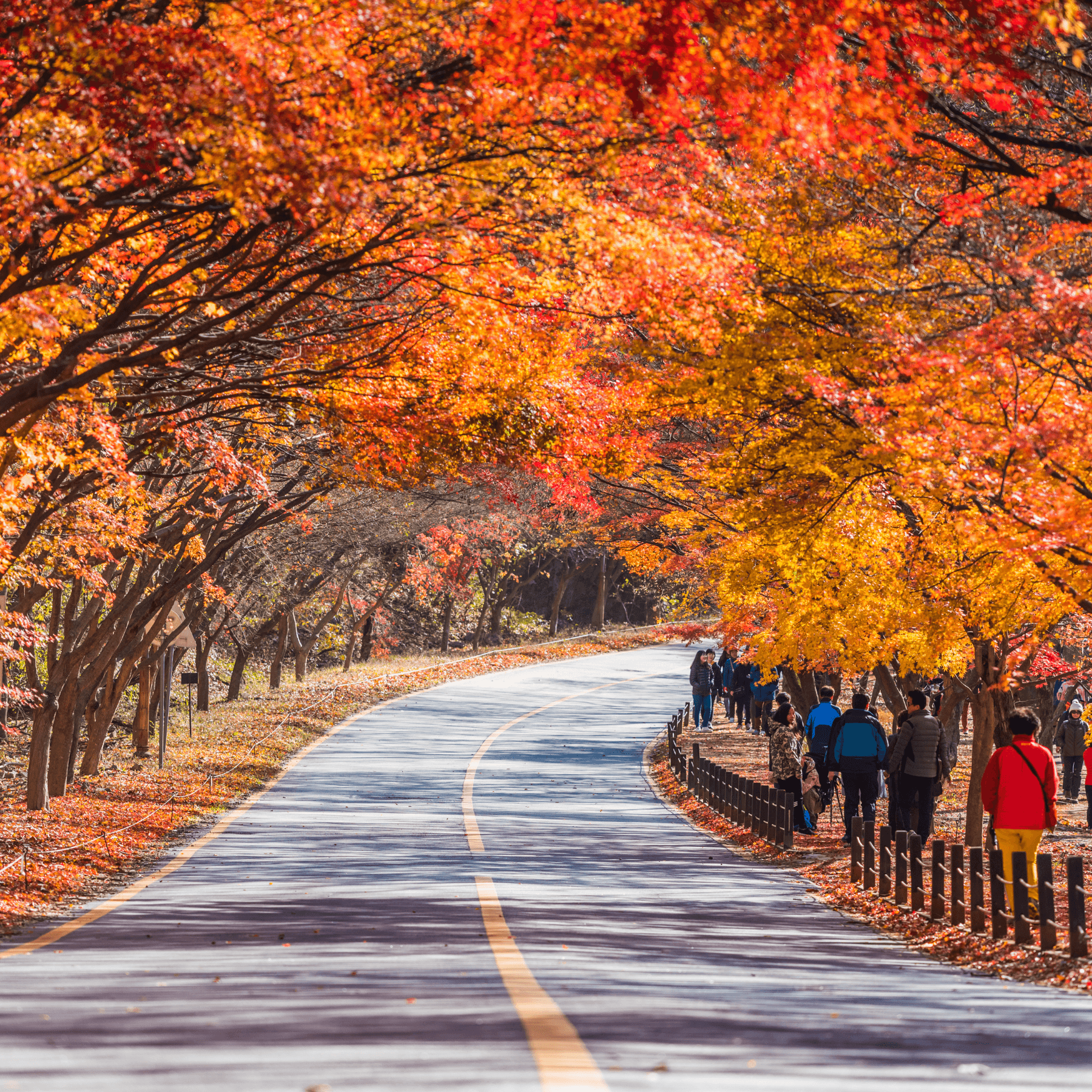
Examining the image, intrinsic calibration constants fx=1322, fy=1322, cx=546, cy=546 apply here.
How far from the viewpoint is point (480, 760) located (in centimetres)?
2684

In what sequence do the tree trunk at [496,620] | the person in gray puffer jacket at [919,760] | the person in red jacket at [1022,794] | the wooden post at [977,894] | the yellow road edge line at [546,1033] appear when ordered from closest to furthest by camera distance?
the yellow road edge line at [546,1033] < the person in red jacket at [1022,794] < the wooden post at [977,894] < the person in gray puffer jacket at [919,760] < the tree trunk at [496,620]

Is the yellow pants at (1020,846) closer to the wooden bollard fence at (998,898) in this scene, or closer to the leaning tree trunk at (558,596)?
the wooden bollard fence at (998,898)

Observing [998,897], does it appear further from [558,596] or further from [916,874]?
[558,596]

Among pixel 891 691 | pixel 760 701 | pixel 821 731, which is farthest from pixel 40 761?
pixel 760 701

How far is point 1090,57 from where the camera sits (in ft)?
37.0

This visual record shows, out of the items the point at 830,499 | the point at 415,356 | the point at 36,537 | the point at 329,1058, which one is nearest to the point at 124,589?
the point at 36,537

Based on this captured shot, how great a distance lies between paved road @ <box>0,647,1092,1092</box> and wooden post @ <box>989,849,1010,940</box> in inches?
36.9

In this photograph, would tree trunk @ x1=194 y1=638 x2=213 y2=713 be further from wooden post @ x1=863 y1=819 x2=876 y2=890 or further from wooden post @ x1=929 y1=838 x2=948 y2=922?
wooden post @ x1=929 y1=838 x2=948 y2=922

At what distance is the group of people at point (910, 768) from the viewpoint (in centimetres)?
1078

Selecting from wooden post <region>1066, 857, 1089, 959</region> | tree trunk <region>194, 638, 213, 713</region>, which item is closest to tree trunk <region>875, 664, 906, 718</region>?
wooden post <region>1066, 857, 1089, 959</region>

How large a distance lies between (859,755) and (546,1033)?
35.7 feet

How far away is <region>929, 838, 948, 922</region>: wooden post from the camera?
1178 cm

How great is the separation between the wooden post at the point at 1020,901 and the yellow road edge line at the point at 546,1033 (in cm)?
399

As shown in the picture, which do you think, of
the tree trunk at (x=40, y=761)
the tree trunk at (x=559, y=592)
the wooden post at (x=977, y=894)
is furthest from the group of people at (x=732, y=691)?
the tree trunk at (x=559, y=592)
